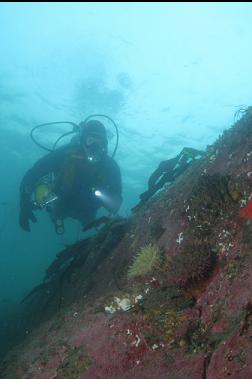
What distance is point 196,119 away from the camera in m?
29.2

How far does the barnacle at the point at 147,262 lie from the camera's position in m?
4.25

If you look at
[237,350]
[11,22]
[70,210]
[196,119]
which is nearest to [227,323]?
[237,350]

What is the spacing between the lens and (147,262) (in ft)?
14.3

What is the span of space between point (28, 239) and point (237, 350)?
5683cm

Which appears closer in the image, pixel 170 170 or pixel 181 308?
pixel 181 308

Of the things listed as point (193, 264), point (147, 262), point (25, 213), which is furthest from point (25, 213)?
point (193, 264)

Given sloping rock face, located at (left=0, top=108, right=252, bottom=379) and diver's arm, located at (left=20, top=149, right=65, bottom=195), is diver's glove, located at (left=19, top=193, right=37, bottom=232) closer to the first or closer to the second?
diver's arm, located at (left=20, top=149, right=65, bottom=195)

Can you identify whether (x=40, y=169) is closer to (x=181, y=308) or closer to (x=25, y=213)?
(x=25, y=213)

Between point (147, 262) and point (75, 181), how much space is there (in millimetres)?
7238

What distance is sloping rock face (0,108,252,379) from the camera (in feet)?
10.1

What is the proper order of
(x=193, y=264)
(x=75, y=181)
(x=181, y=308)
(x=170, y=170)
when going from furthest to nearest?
(x=75, y=181) < (x=170, y=170) < (x=193, y=264) < (x=181, y=308)

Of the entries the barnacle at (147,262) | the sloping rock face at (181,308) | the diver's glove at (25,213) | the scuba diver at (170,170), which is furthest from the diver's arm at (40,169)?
the barnacle at (147,262)

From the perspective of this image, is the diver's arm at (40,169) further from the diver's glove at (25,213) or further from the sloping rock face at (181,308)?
the sloping rock face at (181,308)

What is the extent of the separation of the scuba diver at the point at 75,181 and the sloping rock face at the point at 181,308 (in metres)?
6.19
